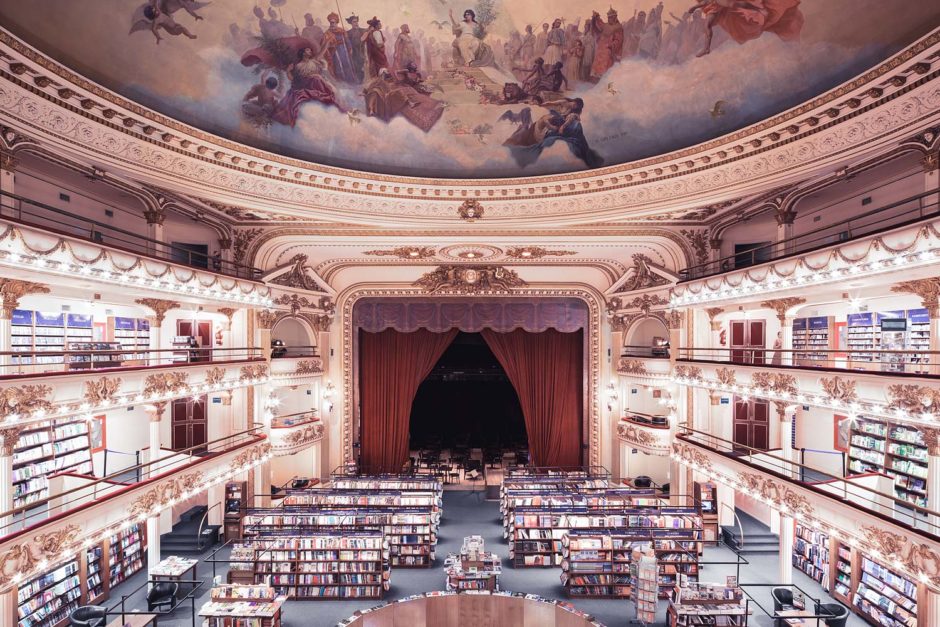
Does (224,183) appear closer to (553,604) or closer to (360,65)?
(360,65)

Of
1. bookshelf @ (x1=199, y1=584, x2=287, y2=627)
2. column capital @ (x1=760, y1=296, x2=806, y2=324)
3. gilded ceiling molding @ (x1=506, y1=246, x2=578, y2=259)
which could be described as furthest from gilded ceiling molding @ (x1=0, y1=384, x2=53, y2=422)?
column capital @ (x1=760, y1=296, x2=806, y2=324)

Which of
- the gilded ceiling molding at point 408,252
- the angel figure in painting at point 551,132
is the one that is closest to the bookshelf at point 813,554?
the angel figure in painting at point 551,132

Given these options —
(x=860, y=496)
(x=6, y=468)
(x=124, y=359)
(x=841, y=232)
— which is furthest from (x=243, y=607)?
(x=841, y=232)

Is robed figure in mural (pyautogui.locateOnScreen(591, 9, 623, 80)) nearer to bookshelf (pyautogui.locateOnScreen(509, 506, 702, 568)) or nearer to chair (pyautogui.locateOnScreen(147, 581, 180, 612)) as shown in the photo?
bookshelf (pyautogui.locateOnScreen(509, 506, 702, 568))

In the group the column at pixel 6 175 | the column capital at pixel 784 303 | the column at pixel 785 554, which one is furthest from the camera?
the column at pixel 785 554

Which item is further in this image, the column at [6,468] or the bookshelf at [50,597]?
the bookshelf at [50,597]

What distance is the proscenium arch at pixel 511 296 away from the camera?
1573cm

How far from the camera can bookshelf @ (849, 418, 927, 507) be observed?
28.1 ft

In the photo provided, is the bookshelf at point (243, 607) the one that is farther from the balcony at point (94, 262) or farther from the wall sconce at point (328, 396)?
the wall sconce at point (328, 396)

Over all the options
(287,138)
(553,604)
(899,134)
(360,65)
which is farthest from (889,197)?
(287,138)

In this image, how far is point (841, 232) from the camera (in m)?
8.03

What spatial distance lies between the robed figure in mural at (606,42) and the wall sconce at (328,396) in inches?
455

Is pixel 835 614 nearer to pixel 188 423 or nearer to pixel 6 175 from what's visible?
pixel 188 423

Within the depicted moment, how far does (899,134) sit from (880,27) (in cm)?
159
